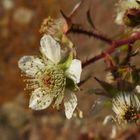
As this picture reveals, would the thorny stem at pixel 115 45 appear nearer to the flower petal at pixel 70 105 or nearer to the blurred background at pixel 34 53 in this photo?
the flower petal at pixel 70 105

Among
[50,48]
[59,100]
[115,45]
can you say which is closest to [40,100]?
[59,100]

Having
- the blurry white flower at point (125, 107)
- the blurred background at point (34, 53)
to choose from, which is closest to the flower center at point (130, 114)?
the blurry white flower at point (125, 107)

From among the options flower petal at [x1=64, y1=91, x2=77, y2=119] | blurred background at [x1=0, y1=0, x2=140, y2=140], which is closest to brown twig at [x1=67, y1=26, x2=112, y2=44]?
flower petal at [x1=64, y1=91, x2=77, y2=119]

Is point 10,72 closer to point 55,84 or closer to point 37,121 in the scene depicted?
point 37,121

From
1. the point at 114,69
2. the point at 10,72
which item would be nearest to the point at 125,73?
the point at 114,69

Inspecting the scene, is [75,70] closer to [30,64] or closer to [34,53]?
[30,64]

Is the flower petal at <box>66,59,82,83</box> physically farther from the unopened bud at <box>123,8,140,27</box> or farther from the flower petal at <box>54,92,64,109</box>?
the unopened bud at <box>123,8,140,27</box>
